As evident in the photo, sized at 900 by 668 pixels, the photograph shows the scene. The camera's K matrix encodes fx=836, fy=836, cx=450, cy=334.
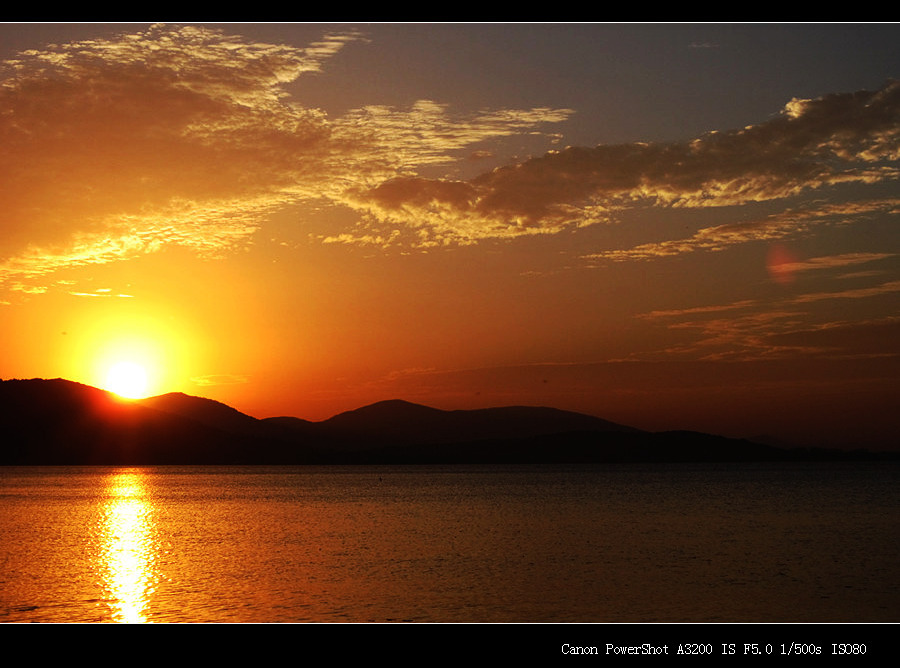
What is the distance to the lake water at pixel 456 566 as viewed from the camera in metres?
35.3

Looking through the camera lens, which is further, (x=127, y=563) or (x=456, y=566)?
(x=127, y=563)

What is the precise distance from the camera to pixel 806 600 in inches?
1496

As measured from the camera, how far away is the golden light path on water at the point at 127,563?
35.5 metres

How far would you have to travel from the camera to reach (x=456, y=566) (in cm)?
4766

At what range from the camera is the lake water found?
3528 cm

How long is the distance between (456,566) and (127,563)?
1960 cm

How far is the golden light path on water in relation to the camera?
116 feet

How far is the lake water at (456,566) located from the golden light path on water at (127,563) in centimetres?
17

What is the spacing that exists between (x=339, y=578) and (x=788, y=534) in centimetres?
4045

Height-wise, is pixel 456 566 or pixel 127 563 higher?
pixel 127 563

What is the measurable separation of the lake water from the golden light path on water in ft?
0.55
